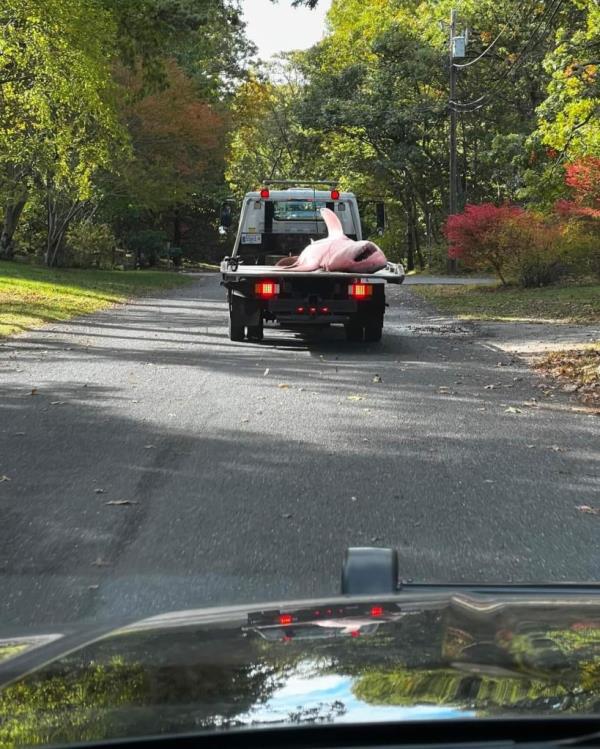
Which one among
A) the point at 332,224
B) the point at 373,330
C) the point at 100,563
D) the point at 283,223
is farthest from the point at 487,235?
the point at 100,563

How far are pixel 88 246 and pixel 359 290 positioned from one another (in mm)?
32027

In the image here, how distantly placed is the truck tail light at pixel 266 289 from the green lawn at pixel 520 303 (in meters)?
8.04

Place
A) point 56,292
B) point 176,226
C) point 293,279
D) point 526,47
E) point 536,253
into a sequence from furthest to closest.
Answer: point 176,226 → point 536,253 → point 56,292 → point 526,47 → point 293,279

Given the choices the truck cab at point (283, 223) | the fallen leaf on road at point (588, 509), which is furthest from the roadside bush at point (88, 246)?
the fallen leaf on road at point (588, 509)

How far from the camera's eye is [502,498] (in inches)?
282

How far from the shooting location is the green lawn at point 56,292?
71.6 ft

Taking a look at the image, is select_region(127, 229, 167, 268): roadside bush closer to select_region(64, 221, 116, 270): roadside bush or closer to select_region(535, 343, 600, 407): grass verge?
select_region(64, 221, 116, 270): roadside bush

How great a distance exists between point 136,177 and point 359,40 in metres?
22.0

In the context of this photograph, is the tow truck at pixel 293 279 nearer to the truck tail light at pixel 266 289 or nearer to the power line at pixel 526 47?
the truck tail light at pixel 266 289

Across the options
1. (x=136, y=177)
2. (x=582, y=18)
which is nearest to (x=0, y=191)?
(x=136, y=177)

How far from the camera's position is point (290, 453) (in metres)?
8.54

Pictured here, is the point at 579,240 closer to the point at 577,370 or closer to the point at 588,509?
the point at 577,370

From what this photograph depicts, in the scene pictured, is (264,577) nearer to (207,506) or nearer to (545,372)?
(207,506)

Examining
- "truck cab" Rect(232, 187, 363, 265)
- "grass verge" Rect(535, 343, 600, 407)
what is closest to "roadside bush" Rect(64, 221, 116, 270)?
"truck cab" Rect(232, 187, 363, 265)
